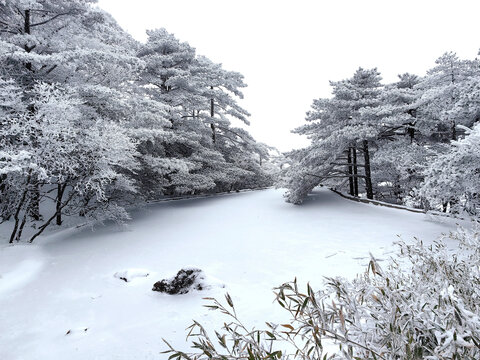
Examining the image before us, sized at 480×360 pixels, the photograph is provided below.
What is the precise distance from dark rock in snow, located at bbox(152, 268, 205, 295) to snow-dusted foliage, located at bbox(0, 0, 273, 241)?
374cm

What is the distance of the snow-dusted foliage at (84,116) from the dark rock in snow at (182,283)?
3741mm

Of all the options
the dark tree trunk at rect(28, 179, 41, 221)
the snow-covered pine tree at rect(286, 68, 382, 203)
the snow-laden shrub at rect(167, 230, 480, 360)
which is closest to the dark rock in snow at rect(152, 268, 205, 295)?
the snow-laden shrub at rect(167, 230, 480, 360)

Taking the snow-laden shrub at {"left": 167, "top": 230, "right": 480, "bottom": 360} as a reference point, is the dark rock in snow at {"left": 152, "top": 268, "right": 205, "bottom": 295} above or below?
below

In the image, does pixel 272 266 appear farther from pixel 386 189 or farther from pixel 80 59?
pixel 386 189

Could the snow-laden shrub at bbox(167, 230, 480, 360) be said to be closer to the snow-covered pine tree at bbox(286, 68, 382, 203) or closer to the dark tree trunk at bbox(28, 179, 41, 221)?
the dark tree trunk at bbox(28, 179, 41, 221)

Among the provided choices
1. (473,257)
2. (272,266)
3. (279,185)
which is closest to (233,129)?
(279,185)

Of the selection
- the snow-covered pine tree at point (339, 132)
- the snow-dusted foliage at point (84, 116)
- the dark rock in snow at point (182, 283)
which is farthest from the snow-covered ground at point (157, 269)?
the snow-covered pine tree at point (339, 132)

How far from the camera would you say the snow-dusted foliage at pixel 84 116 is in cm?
678

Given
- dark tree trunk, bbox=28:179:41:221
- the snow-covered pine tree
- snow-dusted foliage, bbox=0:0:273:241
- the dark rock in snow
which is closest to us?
the dark rock in snow

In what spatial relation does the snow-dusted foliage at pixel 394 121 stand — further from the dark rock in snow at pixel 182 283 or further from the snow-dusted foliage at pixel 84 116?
the dark rock in snow at pixel 182 283

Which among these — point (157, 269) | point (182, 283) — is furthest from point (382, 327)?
point (157, 269)

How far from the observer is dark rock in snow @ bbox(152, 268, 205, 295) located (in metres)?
4.36

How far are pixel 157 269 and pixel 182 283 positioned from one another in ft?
4.46

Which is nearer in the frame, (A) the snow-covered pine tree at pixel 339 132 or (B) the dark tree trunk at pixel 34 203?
(B) the dark tree trunk at pixel 34 203
